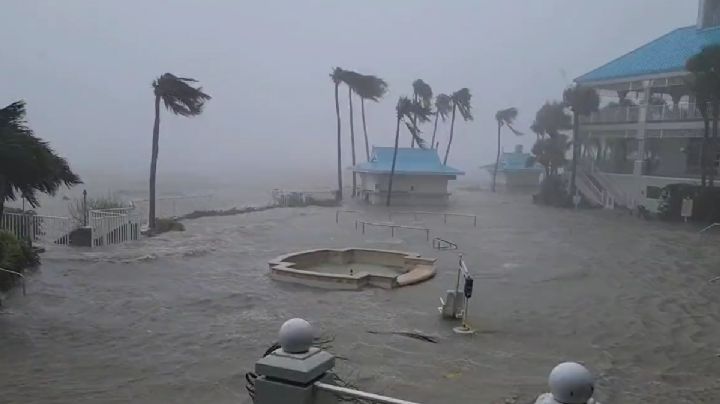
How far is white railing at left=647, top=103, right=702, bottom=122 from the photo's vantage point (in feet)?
112

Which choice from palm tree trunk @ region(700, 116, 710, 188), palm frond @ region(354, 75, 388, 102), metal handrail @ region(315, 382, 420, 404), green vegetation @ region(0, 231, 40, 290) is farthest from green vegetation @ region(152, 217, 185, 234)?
palm frond @ region(354, 75, 388, 102)

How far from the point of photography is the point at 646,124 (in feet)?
121

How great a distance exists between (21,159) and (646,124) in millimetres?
34414

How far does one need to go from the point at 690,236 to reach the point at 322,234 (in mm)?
14973

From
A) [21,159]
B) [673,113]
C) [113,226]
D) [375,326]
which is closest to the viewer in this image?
[375,326]

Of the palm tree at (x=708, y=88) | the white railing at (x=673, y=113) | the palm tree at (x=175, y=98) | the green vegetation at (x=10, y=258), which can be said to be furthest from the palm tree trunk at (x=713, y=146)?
the green vegetation at (x=10, y=258)

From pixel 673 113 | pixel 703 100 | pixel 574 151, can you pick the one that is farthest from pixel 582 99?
pixel 703 100

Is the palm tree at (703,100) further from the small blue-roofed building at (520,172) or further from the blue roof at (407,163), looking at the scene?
the small blue-roofed building at (520,172)

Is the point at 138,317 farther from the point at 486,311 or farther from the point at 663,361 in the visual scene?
the point at 663,361

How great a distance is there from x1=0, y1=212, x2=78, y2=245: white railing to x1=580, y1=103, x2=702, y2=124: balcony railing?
101 feet

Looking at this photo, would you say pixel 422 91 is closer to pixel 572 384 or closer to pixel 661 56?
pixel 661 56

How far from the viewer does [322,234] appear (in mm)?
25750

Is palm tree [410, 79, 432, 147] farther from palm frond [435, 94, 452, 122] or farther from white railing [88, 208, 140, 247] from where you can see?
white railing [88, 208, 140, 247]

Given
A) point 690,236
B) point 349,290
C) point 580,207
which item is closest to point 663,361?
point 349,290
